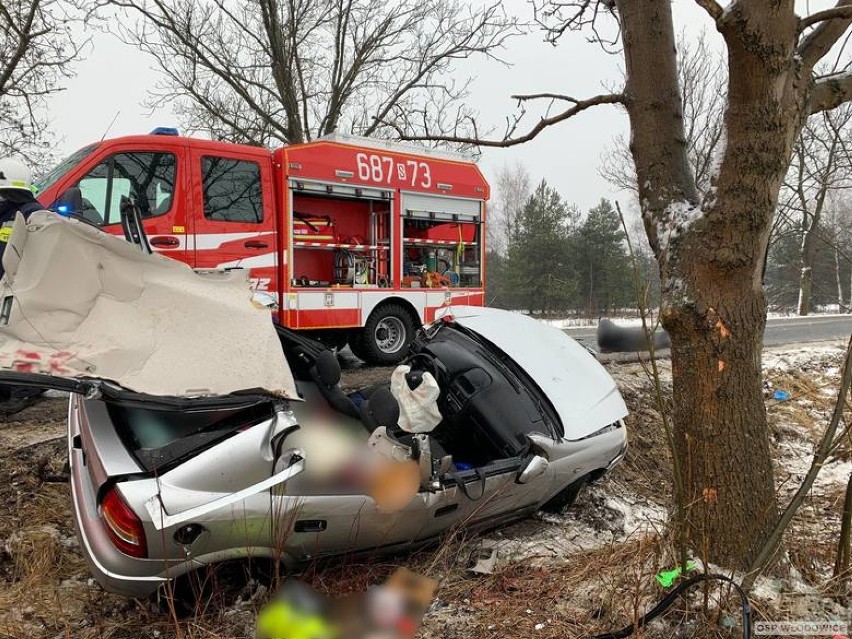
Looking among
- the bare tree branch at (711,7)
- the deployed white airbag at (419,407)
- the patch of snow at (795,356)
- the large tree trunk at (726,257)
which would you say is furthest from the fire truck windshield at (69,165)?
the patch of snow at (795,356)

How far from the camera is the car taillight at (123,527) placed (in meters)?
2.05

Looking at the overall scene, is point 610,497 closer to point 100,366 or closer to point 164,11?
point 100,366

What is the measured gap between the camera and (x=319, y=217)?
7582 millimetres

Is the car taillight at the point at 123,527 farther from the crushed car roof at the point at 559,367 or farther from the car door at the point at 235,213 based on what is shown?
the car door at the point at 235,213

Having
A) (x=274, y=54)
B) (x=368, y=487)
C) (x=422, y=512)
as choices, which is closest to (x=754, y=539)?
(x=422, y=512)

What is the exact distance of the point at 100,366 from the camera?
2277 mm

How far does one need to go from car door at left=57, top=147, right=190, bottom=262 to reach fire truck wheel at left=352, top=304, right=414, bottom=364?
2503 millimetres

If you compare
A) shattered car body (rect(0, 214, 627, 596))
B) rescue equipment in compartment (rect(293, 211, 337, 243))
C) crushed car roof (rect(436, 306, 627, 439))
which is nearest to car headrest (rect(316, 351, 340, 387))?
shattered car body (rect(0, 214, 627, 596))

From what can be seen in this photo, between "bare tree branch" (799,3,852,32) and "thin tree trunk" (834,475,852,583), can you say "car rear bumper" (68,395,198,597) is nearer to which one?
"thin tree trunk" (834,475,852,583)

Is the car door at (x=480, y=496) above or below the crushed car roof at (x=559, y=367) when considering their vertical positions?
below

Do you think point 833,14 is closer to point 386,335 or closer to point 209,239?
point 209,239

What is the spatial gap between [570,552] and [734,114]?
2489mm

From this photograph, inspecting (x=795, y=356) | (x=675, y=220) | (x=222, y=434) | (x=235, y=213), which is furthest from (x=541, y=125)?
(x=795, y=356)

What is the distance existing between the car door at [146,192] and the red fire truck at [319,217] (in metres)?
0.01
